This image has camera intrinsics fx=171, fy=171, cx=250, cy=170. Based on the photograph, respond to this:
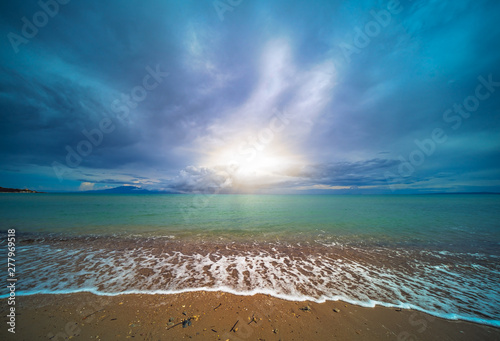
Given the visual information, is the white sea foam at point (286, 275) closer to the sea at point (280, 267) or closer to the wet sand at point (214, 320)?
the sea at point (280, 267)

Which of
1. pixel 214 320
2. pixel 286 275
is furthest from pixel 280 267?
pixel 214 320

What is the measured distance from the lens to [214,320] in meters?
4.79

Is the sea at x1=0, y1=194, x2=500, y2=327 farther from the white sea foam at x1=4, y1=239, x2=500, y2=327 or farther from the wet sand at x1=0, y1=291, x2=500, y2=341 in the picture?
the wet sand at x1=0, y1=291, x2=500, y2=341

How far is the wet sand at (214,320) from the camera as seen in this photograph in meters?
4.34

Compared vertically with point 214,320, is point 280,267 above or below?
below

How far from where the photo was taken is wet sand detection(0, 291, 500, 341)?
4.34m

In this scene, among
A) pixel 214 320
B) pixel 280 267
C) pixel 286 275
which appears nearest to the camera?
pixel 214 320

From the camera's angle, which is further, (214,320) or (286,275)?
(286,275)

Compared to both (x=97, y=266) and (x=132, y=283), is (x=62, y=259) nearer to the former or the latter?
(x=97, y=266)

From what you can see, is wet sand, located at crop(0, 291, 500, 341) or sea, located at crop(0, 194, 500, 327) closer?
wet sand, located at crop(0, 291, 500, 341)

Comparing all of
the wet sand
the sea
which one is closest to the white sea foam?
the sea

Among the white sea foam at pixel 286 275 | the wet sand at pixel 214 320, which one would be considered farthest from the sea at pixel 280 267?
the wet sand at pixel 214 320

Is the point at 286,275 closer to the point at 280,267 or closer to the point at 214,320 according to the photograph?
the point at 280,267

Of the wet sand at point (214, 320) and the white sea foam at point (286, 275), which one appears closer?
the wet sand at point (214, 320)
